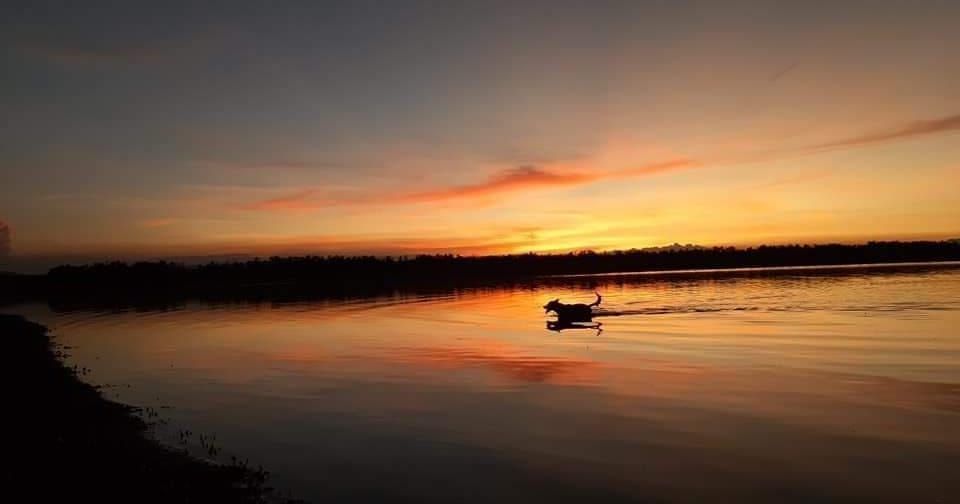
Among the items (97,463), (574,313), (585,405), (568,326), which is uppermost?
(574,313)

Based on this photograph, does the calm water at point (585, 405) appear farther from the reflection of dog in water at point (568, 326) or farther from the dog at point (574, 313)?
the dog at point (574, 313)

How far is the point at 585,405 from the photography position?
19891mm

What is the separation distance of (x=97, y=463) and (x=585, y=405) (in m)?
13.2

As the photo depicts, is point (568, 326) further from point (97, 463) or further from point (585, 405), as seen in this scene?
point (97, 463)

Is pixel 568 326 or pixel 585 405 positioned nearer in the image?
pixel 585 405

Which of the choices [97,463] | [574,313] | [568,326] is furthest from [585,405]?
[574,313]

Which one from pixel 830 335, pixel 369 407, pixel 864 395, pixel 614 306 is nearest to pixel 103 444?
pixel 369 407

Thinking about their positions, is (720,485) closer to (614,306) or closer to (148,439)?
(148,439)

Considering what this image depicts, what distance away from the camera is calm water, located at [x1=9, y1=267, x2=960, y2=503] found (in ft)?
42.7

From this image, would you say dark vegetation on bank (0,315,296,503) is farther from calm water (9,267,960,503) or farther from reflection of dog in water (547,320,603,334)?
reflection of dog in water (547,320,603,334)

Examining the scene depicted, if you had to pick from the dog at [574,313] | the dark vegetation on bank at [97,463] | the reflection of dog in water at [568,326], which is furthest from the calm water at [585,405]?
the dog at [574,313]

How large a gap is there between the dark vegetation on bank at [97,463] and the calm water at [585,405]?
56.0 inches

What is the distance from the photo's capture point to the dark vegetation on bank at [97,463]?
1118 cm

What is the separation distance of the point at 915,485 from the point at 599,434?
683cm
